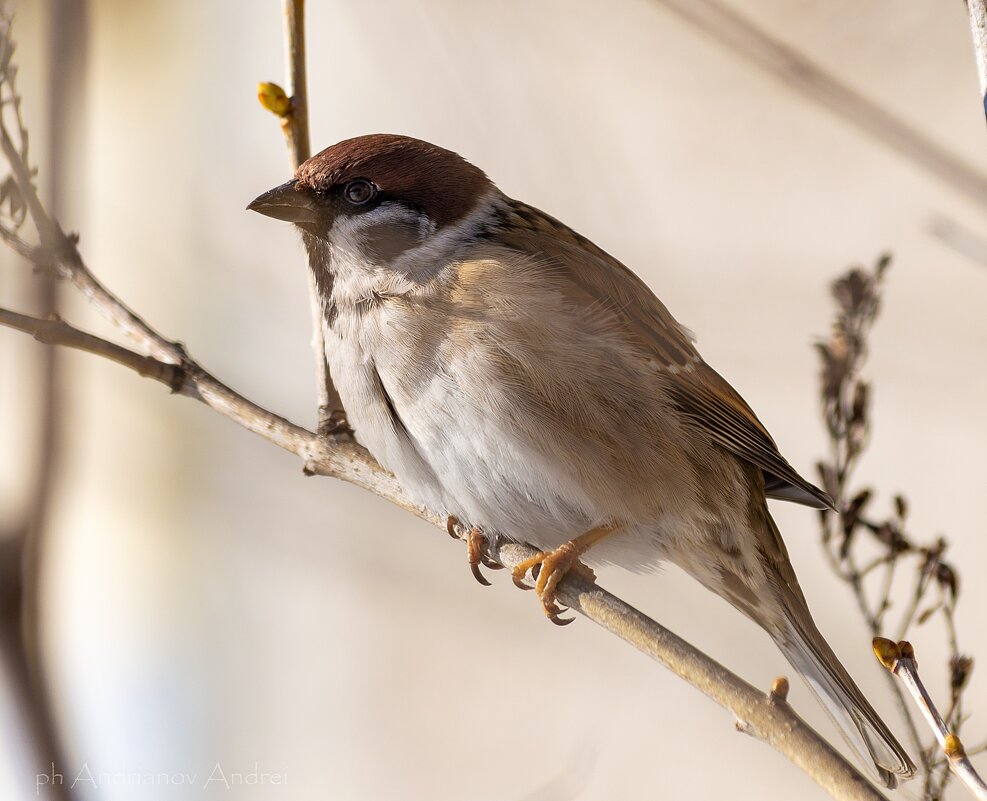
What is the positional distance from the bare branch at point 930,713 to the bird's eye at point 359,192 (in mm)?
1310

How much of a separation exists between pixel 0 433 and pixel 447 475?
99.4 inches

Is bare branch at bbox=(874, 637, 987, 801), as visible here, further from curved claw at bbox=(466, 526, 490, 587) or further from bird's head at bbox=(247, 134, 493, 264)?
bird's head at bbox=(247, 134, 493, 264)

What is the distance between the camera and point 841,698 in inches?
80.7

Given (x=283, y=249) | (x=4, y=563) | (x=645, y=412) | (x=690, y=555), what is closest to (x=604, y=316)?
(x=645, y=412)

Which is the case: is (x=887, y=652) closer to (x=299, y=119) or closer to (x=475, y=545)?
(x=475, y=545)

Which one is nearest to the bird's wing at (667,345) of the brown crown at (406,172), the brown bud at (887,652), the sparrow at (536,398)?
the sparrow at (536,398)

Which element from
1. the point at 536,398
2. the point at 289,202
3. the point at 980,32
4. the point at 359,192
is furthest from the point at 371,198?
the point at 980,32

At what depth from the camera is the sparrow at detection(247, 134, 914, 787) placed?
197 cm

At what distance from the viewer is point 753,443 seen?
2.18 m

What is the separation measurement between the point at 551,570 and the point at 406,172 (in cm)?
88

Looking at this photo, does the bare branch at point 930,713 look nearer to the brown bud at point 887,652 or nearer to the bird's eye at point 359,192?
the brown bud at point 887,652

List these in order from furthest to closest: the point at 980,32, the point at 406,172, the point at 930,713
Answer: the point at 406,172 < the point at 980,32 < the point at 930,713

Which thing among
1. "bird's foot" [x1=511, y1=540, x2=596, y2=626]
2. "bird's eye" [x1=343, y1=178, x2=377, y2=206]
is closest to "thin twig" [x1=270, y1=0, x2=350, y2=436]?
"bird's eye" [x1=343, y1=178, x2=377, y2=206]

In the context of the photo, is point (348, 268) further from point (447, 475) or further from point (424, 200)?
point (447, 475)
